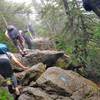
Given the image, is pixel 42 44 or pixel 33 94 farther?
pixel 42 44

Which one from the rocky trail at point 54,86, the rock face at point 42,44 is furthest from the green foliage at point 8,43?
the rocky trail at point 54,86

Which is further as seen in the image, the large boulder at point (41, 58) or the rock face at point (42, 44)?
the rock face at point (42, 44)

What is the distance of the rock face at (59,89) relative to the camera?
429 inches

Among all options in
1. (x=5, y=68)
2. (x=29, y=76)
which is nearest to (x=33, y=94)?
(x=5, y=68)

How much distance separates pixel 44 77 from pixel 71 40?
3.18 meters

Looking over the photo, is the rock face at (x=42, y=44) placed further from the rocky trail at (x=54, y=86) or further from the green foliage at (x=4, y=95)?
the green foliage at (x=4, y=95)

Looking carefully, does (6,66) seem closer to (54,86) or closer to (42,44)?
(54,86)

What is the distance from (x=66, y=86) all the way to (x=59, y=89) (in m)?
0.40

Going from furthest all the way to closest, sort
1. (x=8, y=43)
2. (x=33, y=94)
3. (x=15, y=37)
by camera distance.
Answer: (x=8, y=43) < (x=15, y=37) < (x=33, y=94)

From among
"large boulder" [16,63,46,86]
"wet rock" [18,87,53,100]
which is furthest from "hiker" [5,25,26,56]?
"wet rock" [18,87,53,100]

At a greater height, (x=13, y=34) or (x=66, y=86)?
(x=13, y=34)

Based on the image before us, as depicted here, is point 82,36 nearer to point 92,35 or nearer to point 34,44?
point 92,35

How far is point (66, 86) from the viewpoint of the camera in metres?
11.6

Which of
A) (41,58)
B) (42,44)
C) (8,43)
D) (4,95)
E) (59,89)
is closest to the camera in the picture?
(4,95)
